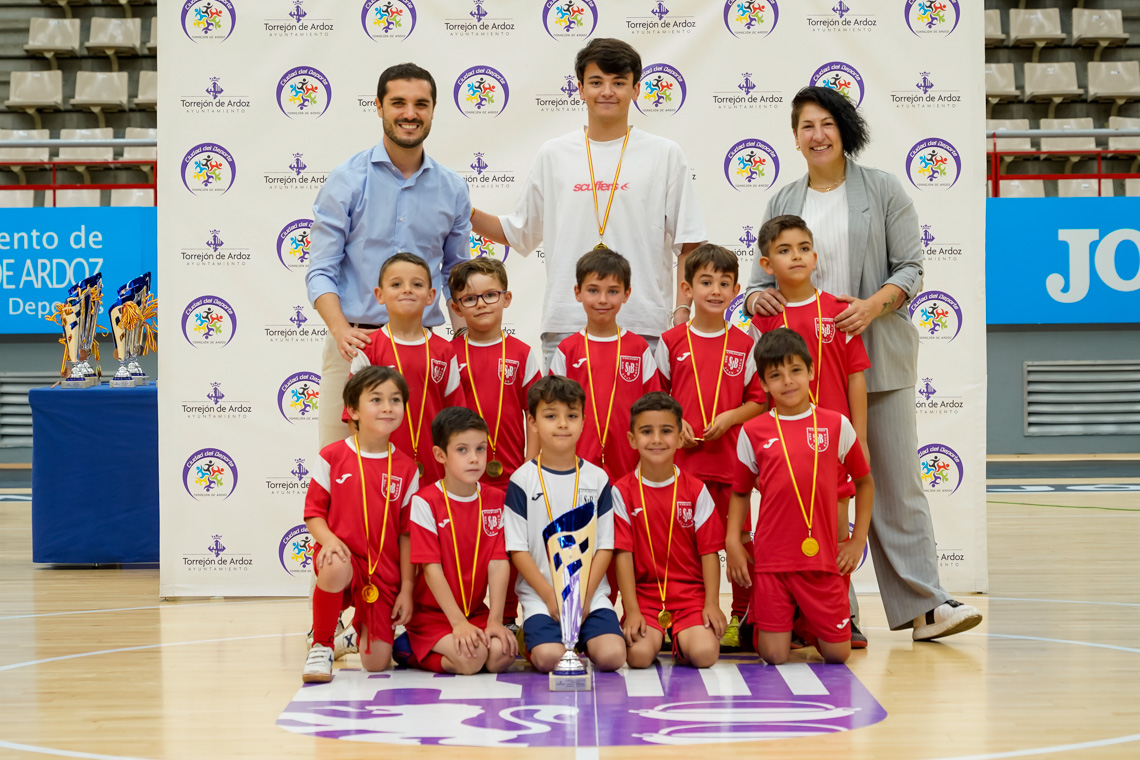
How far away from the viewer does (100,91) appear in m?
12.5

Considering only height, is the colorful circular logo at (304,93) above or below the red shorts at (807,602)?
above

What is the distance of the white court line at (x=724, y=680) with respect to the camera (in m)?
3.18

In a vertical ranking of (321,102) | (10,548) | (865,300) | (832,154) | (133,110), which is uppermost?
(133,110)

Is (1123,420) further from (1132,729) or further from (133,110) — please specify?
(133,110)

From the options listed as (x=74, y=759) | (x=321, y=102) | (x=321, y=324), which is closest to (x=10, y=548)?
(x=321, y=324)

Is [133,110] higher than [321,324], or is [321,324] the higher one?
[133,110]

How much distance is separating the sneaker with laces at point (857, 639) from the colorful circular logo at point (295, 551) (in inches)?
98.1

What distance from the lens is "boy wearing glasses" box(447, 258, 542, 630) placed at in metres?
3.73

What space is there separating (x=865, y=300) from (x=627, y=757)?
6.18 ft

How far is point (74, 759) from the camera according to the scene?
2562 mm

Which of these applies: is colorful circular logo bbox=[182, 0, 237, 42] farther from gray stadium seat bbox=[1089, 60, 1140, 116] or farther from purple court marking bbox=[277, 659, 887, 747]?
gray stadium seat bbox=[1089, 60, 1140, 116]

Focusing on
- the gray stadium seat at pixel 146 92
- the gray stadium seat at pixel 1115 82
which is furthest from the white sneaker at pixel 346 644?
the gray stadium seat at pixel 1115 82

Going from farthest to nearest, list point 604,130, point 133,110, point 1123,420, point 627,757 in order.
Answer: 1. point 133,110
2. point 1123,420
3. point 604,130
4. point 627,757

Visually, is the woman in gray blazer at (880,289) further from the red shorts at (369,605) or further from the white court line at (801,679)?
the red shorts at (369,605)
